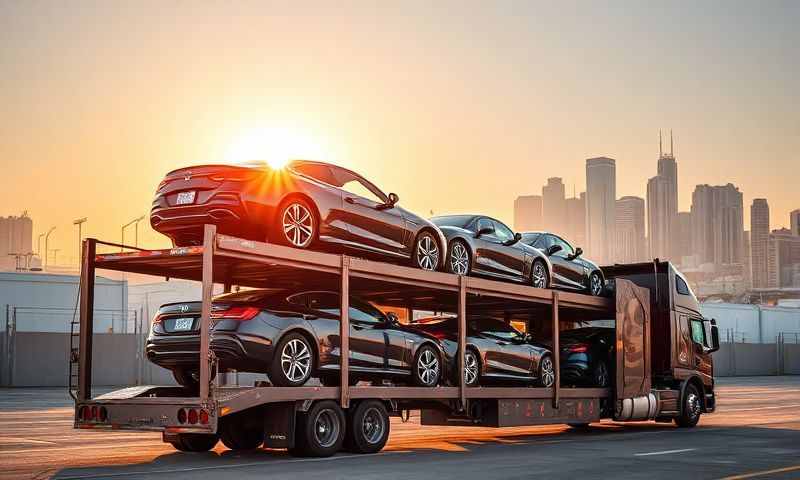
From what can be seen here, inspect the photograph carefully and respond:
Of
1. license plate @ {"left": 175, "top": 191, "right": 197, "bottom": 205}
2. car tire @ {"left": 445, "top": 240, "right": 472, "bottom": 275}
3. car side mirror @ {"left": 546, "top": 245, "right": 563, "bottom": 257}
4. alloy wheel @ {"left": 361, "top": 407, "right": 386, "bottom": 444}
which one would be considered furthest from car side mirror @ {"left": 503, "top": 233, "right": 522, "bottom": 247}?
license plate @ {"left": 175, "top": 191, "right": 197, "bottom": 205}

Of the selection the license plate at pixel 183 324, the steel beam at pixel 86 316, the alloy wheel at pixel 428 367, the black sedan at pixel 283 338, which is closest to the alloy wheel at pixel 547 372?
the alloy wheel at pixel 428 367

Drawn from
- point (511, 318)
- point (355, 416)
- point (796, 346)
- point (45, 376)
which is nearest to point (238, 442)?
point (355, 416)

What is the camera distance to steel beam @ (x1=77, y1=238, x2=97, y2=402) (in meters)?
12.1

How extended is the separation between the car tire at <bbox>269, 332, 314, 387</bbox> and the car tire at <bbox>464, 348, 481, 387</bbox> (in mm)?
3365

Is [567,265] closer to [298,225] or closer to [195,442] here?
[298,225]

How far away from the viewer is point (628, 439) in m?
16.8

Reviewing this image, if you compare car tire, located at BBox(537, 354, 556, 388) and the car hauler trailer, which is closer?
the car hauler trailer

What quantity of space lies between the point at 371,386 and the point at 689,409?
29.6 ft

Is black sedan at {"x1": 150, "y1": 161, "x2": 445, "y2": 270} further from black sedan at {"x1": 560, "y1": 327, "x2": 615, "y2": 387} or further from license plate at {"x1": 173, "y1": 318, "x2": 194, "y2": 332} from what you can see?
black sedan at {"x1": 560, "y1": 327, "x2": 615, "y2": 387}

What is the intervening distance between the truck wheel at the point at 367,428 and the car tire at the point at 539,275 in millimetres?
4346

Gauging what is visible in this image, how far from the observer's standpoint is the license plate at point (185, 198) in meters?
11.7

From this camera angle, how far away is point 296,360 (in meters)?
12.0

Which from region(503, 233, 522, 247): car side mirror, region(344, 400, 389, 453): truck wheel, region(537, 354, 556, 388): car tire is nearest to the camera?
region(344, 400, 389, 453): truck wheel

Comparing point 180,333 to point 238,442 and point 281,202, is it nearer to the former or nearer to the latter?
point 281,202
